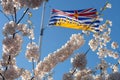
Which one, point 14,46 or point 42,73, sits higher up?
point 14,46

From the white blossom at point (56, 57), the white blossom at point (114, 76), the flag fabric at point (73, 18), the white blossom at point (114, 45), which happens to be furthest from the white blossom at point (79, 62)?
the flag fabric at point (73, 18)

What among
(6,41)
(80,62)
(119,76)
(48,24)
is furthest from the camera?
(48,24)

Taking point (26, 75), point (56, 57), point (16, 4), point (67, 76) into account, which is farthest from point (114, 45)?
point (16, 4)

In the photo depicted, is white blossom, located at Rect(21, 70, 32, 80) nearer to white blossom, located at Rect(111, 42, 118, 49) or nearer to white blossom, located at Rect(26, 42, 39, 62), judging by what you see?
white blossom, located at Rect(26, 42, 39, 62)

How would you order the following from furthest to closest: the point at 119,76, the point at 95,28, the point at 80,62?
the point at 95,28 → the point at 80,62 → the point at 119,76

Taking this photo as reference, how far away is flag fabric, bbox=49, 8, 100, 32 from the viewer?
14922 mm

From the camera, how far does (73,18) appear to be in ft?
51.9

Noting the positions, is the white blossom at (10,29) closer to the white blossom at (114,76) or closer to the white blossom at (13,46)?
the white blossom at (13,46)

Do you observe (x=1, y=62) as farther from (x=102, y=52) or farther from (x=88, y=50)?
(x=102, y=52)

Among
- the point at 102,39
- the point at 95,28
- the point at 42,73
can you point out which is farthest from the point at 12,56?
the point at 95,28

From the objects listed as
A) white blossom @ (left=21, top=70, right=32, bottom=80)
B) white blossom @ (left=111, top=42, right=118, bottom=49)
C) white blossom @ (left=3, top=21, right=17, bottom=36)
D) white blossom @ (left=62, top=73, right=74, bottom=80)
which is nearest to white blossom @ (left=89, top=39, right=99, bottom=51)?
white blossom @ (left=111, top=42, right=118, bottom=49)

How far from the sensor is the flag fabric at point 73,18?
14.9 metres

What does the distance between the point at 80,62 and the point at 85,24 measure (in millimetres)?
5706

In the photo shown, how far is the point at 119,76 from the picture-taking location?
22.5 ft
